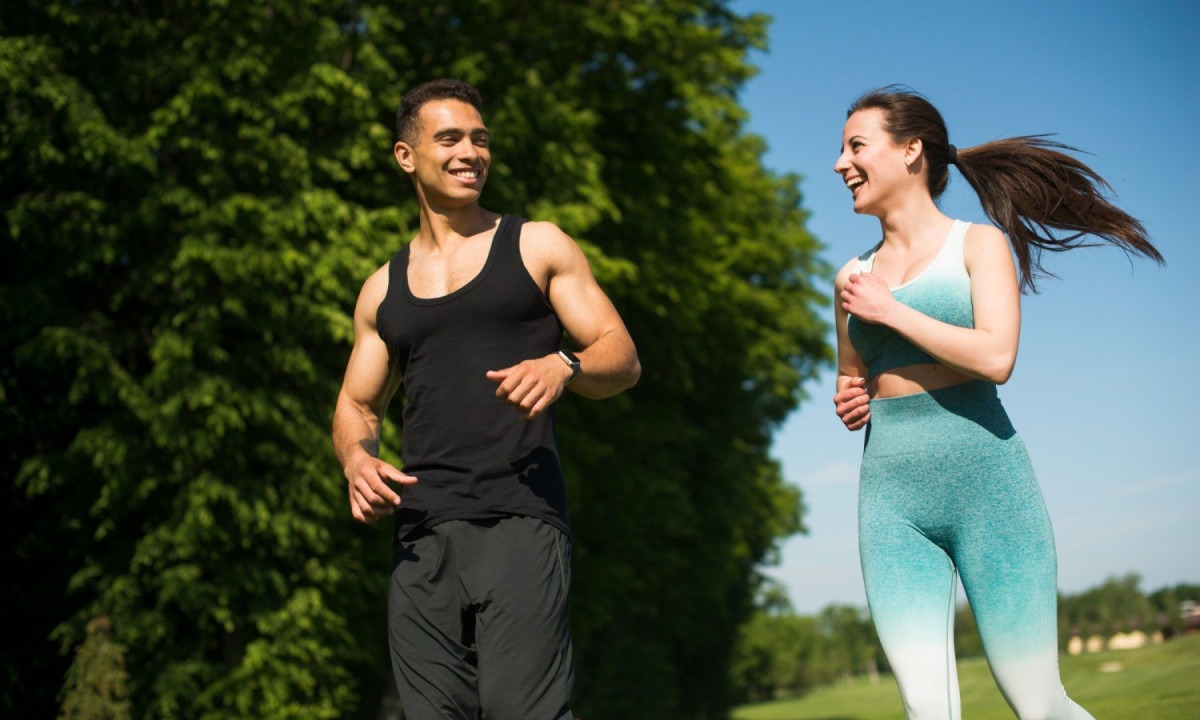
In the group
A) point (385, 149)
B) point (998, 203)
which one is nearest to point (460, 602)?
point (998, 203)

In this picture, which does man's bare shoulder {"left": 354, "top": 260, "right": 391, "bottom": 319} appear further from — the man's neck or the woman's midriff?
the woman's midriff

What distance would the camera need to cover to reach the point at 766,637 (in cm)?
6269

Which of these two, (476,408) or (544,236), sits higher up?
(544,236)

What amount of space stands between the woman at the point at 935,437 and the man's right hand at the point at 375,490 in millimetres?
1465

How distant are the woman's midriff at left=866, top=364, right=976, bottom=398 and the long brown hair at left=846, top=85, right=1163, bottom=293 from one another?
0.55 metres

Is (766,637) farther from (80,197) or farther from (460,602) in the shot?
(460,602)

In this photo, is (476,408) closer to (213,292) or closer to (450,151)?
(450,151)

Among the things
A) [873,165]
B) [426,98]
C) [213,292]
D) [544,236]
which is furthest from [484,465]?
[213,292]

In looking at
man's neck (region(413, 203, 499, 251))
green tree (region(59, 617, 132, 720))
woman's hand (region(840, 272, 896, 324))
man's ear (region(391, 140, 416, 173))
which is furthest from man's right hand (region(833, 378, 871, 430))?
green tree (region(59, 617, 132, 720))

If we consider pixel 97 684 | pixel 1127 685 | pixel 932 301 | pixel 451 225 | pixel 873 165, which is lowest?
pixel 1127 685

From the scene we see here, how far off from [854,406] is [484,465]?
4.03 ft

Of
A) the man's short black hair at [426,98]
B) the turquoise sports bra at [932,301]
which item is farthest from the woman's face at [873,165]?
the man's short black hair at [426,98]

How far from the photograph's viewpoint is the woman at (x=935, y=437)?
3916 mm

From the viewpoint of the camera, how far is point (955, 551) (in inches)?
159
